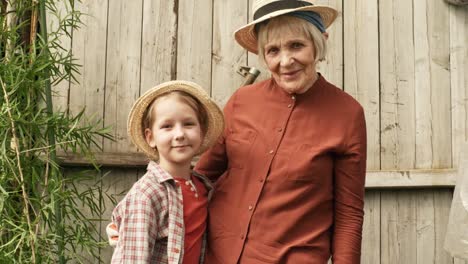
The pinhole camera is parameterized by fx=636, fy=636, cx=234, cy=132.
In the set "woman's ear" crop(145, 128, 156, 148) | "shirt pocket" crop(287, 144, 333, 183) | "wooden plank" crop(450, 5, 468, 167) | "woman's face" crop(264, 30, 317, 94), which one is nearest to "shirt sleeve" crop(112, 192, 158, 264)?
"woman's ear" crop(145, 128, 156, 148)

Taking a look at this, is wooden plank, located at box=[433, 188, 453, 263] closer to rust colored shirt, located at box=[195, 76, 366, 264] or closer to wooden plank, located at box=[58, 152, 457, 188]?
wooden plank, located at box=[58, 152, 457, 188]

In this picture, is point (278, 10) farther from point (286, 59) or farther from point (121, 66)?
point (121, 66)

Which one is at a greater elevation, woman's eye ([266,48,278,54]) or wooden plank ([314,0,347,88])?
wooden plank ([314,0,347,88])

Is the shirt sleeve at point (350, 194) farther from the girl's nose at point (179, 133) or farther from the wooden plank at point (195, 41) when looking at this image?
the wooden plank at point (195, 41)

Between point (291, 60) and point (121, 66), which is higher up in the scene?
point (121, 66)

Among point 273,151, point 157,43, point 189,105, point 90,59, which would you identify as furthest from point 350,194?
point 90,59

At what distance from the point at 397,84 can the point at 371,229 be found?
2.69 ft

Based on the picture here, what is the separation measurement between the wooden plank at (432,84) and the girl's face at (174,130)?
1.72m

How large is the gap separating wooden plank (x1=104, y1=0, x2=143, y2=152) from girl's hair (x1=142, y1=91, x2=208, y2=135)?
117cm

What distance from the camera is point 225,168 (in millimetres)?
2568

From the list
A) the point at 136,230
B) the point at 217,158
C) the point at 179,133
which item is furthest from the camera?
the point at 217,158

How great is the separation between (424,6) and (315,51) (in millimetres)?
1580

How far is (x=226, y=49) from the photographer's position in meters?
3.55

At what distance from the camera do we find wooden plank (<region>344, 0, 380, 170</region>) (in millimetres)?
3527
